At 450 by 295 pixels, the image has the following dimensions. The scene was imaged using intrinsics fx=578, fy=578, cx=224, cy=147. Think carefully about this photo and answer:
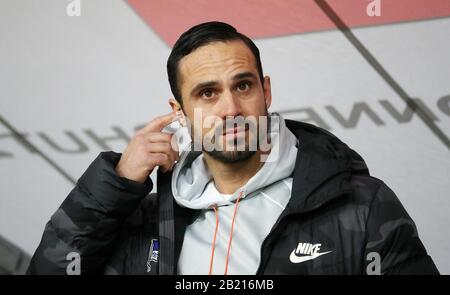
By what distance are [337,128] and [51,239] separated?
30.3 inches

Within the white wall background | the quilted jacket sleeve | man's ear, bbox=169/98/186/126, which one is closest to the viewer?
the quilted jacket sleeve

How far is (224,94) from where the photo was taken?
1099 mm

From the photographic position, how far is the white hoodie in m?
1.07

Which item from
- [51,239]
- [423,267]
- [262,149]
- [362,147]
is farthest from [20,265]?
[423,267]

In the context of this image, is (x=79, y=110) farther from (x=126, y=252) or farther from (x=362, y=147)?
(x=362, y=147)

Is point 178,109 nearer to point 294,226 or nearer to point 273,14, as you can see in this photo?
point 294,226

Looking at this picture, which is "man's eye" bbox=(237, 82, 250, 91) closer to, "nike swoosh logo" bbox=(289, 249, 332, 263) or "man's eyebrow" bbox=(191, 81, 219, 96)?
"man's eyebrow" bbox=(191, 81, 219, 96)

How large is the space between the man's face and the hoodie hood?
0.14 ft

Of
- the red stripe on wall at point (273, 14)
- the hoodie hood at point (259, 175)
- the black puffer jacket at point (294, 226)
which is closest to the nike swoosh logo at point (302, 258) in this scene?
the black puffer jacket at point (294, 226)

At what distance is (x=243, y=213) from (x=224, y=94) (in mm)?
231

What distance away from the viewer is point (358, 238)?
3.28ft

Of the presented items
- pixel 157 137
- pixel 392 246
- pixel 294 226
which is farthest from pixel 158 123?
pixel 392 246

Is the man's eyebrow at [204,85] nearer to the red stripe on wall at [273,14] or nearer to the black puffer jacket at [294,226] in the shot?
the black puffer jacket at [294,226]

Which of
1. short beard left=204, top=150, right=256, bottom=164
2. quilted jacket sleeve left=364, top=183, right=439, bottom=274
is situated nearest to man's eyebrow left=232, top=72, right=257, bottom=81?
short beard left=204, top=150, right=256, bottom=164
